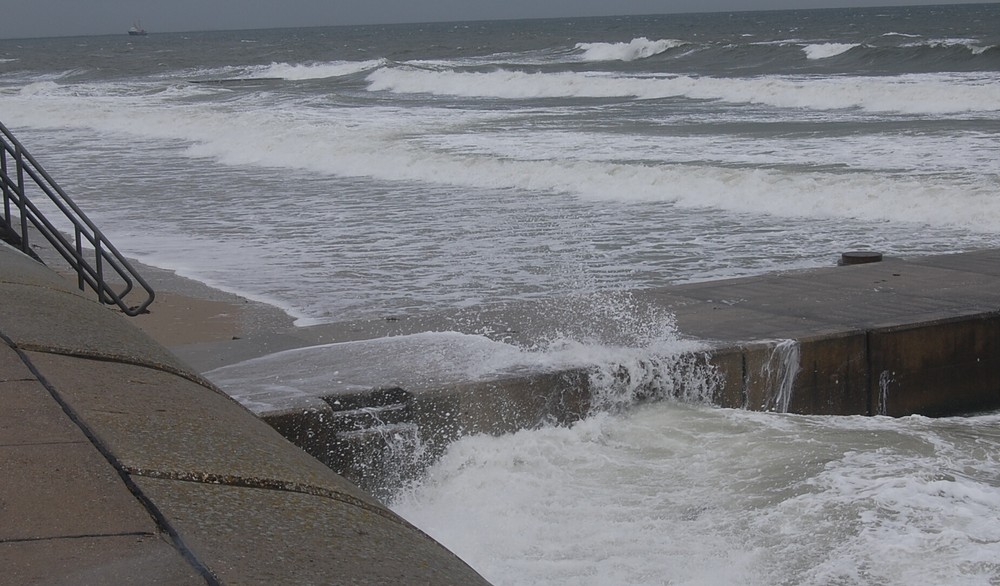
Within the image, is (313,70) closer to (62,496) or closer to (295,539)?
(62,496)

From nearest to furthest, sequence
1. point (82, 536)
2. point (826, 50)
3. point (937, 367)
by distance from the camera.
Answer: point (82, 536)
point (937, 367)
point (826, 50)

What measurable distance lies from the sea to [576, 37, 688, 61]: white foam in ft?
→ 94.6

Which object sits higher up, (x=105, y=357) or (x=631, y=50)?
(x=105, y=357)

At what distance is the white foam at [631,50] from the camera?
6569cm

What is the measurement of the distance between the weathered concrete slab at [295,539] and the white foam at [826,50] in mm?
51020

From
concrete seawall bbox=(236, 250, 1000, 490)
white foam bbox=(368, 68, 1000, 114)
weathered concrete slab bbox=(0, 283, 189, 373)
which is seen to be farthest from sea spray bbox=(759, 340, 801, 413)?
white foam bbox=(368, 68, 1000, 114)

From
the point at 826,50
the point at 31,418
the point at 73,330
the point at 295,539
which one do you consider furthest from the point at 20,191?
the point at 826,50

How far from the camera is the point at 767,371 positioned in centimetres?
620

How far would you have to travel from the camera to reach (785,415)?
6.16 meters

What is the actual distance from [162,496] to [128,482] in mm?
122

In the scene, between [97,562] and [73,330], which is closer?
[97,562]

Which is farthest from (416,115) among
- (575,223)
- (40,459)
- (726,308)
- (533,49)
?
(533,49)

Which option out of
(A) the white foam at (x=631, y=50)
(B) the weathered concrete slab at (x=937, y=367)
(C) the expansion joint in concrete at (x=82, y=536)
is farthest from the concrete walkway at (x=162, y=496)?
(A) the white foam at (x=631, y=50)

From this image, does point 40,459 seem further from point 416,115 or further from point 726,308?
point 416,115
